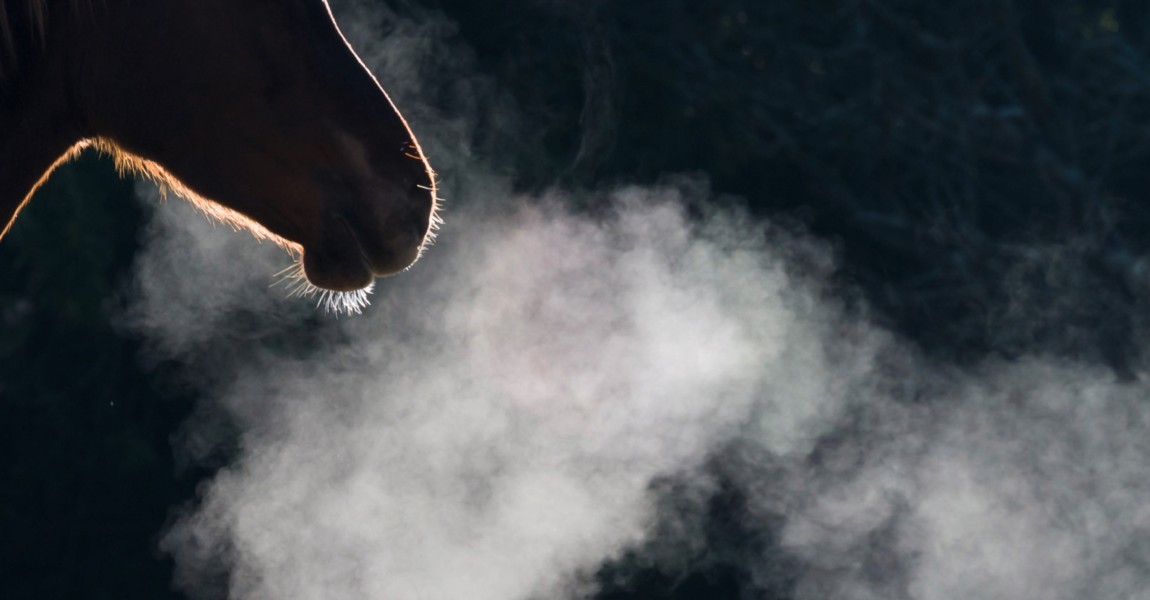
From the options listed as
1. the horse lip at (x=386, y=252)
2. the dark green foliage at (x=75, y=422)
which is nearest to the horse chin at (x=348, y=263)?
the horse lip at (x=386, y=252)

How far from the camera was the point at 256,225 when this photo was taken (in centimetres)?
147

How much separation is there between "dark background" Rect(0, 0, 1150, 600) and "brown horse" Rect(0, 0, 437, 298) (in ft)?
7.39

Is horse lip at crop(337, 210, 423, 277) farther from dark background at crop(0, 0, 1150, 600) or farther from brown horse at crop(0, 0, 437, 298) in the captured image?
dark background at crop(0, 0, 1150, 600)

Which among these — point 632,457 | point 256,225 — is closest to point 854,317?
point 632,457

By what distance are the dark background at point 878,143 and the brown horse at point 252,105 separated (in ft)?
7.39

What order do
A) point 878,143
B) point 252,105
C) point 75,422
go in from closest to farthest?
1. point 252,105
2. point 75,422
3. point 878,143

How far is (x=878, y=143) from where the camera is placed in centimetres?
369

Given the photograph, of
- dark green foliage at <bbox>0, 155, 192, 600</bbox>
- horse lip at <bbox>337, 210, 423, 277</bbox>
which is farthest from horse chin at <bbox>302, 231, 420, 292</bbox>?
dark green foliage at <bbox>0, 155, 192, 600</bbox>

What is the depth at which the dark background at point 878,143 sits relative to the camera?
364 centimetres

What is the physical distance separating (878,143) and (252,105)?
2658mm

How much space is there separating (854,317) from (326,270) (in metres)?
2.60

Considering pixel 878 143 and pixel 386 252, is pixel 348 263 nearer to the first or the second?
pixel 386 252

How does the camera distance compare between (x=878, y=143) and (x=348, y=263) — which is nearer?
(x=348, y=263)

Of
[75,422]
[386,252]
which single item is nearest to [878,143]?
[75,422]
